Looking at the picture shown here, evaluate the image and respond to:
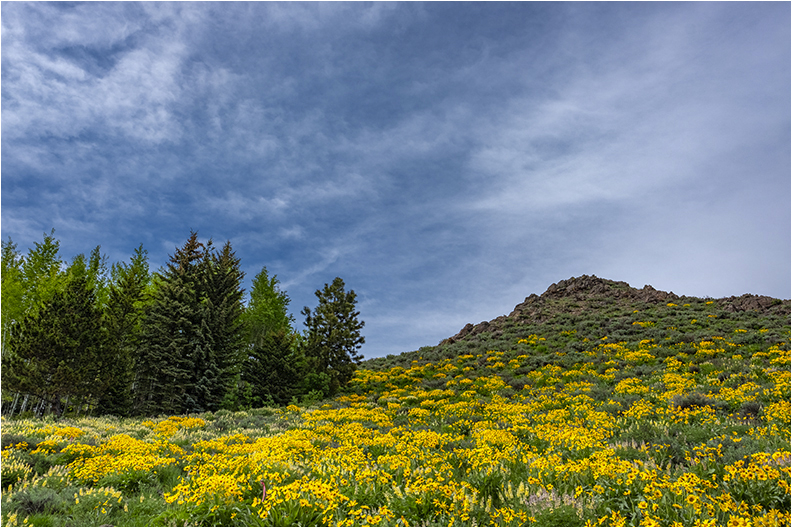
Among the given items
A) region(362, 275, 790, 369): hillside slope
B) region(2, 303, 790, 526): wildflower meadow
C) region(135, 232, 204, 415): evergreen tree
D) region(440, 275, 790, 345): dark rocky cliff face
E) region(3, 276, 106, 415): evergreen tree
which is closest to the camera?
region(2, 303, 790, 526): wildflower meadow

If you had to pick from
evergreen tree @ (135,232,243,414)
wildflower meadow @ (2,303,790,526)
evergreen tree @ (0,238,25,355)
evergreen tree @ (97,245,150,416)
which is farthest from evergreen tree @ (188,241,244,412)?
evergreen tree @ (0,238,25,355)

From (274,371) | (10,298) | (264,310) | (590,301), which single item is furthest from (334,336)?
(590,301)

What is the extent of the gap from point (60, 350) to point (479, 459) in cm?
2585

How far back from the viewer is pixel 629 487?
6211 mm

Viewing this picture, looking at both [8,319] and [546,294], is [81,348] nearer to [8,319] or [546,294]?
[8,319]

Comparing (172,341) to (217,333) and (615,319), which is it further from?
(615,319)

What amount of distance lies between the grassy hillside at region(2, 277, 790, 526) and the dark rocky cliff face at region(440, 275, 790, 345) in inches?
739

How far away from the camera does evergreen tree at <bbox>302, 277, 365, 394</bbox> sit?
90.0 feet

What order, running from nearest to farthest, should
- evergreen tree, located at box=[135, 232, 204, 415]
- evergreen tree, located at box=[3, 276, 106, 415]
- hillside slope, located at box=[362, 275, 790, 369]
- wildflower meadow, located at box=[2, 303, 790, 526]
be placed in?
wildflower meadow, located at box=[2, 303, 790, 526], evergreen tree, located at box=[3, 276, 106, 415], evergreen tree, located at box=[135, 232, 204, 415], hillside slope, located at box=[362, 275, 790, 369]

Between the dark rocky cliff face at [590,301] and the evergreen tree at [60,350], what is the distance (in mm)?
33192

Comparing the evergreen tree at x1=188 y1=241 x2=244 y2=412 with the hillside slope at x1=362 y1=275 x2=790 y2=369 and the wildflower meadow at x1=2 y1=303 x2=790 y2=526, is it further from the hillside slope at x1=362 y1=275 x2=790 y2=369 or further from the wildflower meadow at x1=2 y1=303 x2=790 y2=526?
the hillside slope at x1=362 y1=275 x2=790 y2=369

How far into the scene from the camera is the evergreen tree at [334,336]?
2742cm

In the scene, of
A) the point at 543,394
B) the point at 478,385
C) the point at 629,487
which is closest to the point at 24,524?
the point at 629,487

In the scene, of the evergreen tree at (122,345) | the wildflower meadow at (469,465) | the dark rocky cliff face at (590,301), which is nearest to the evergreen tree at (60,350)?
the evergreen tree at (122,345)
